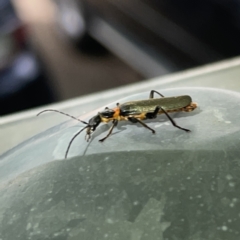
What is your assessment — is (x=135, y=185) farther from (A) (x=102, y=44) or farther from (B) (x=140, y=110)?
(A) (x=102, y=44)

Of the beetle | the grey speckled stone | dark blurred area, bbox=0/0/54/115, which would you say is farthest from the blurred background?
the grey speckled stone

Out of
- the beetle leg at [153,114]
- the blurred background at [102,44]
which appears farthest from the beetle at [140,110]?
the blurred background at [102,44]

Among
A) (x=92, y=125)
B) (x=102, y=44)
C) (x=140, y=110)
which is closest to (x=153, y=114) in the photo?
(x=140, y=110)

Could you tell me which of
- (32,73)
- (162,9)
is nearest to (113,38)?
(162,9)

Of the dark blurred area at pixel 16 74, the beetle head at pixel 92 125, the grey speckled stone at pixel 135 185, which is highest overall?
the grey speckled stone at pixel 135 185

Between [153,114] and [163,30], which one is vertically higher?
[153,114]

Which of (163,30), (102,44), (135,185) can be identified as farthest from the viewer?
(102,44)

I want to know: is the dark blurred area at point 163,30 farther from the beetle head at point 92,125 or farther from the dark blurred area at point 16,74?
the beetle head at point 92,125

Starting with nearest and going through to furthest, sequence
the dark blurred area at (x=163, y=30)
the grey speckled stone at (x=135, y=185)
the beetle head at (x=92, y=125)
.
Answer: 1. the grey speckled stone at (x=135, y=185)
2. the beetle head at (x=92, y=125)
3. the dark blurred area at (x=163, y=30)
